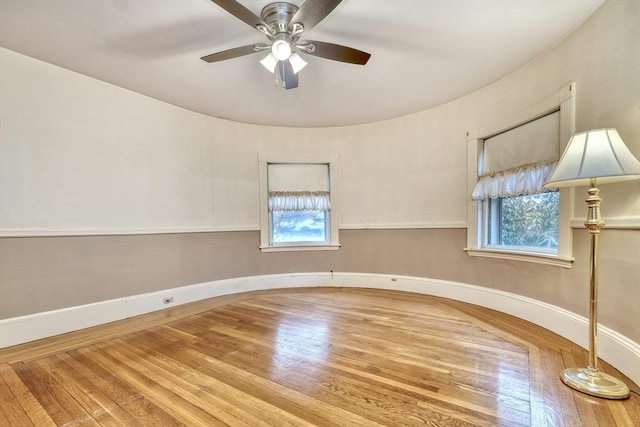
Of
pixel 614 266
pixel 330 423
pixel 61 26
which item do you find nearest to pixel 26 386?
pixel 330 423

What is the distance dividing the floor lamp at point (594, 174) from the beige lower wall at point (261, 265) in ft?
1.04

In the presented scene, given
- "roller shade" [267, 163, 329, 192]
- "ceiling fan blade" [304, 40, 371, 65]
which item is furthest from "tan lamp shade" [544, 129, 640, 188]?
"roller shade" [267, 163, 329, 192]

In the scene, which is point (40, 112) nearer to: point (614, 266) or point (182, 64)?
point (182, 64)

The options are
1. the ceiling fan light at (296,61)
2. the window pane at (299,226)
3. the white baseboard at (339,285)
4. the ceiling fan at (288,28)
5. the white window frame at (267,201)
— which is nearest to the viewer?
the ceiling fan at (288,28)

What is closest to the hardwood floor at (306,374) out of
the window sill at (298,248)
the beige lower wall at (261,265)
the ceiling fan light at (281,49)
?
the beige lower wall at (261,265)

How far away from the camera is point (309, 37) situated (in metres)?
2.32

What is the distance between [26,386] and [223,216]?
8.41 feet

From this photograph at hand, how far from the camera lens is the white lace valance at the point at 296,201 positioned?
4.41 metres

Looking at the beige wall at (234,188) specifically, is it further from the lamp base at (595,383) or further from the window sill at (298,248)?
the lamp base at (595,383)

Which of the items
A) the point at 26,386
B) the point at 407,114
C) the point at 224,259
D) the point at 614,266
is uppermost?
the point at 407,114

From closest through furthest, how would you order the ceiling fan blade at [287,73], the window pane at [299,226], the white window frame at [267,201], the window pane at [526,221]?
the ceiling fan blade at [287,73] < the window pane at [526,221] < the white window frame at [267,201] < the window pane at [299,226]

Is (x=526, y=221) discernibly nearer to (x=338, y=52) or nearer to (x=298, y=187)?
(x=338, y=52)

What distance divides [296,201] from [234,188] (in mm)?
936

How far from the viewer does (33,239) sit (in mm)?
2633
